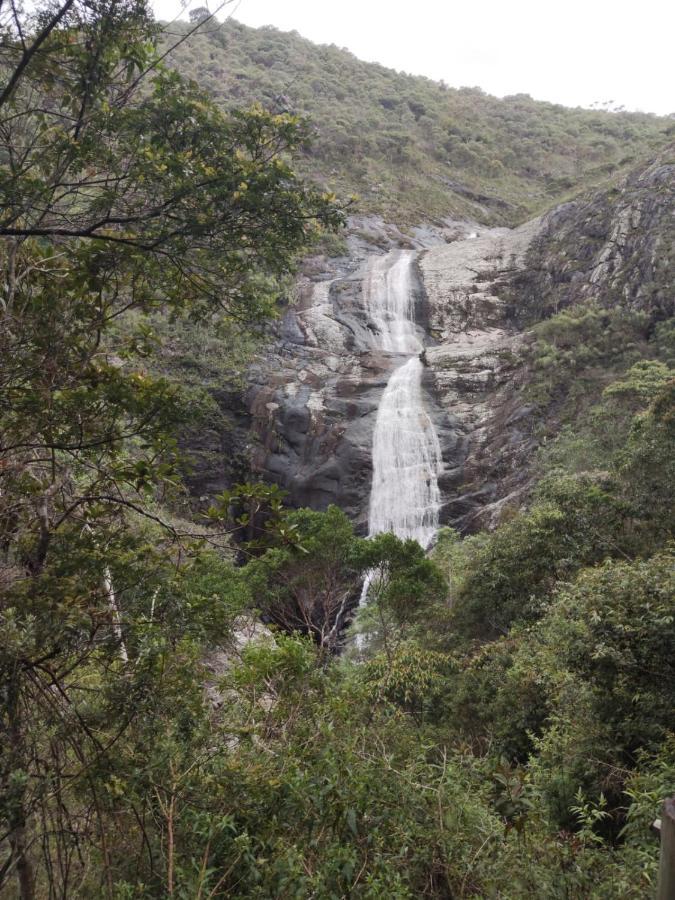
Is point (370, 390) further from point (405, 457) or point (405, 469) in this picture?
point (405, 469)

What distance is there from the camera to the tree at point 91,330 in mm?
2607

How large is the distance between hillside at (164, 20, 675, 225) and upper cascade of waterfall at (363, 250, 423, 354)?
10.9m

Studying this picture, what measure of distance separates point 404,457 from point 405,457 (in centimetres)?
4

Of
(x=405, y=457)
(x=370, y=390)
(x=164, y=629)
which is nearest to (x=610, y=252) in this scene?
(x=370, y=390)

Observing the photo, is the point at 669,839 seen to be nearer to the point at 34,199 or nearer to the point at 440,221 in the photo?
the point at 34,199

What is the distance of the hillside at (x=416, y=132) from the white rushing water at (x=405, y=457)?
2083cm

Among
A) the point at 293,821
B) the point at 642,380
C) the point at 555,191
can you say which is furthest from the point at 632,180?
the point at 293,821

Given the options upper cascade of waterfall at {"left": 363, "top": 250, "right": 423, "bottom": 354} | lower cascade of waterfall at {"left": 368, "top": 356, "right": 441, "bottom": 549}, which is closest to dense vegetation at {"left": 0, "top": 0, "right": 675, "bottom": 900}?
lower cascade of waterfall at {"left": 368, "top": 356, "right": 441, "bottom": 549}

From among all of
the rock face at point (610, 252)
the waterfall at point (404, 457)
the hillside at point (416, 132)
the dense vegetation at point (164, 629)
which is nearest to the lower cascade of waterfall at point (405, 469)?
the waterfall at point (404, 457)

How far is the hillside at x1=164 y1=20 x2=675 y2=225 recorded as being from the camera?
45031 mm

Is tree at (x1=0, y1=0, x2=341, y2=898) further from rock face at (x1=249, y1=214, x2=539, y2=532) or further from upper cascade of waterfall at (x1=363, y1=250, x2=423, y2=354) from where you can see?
upper cascade of waterfall at (x1=363, y1=250, x2=423, y2=354)

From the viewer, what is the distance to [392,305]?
29109 mm

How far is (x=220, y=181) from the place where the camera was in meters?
3.43

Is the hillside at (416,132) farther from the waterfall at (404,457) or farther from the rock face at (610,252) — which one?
the waterfall at (404,457)
